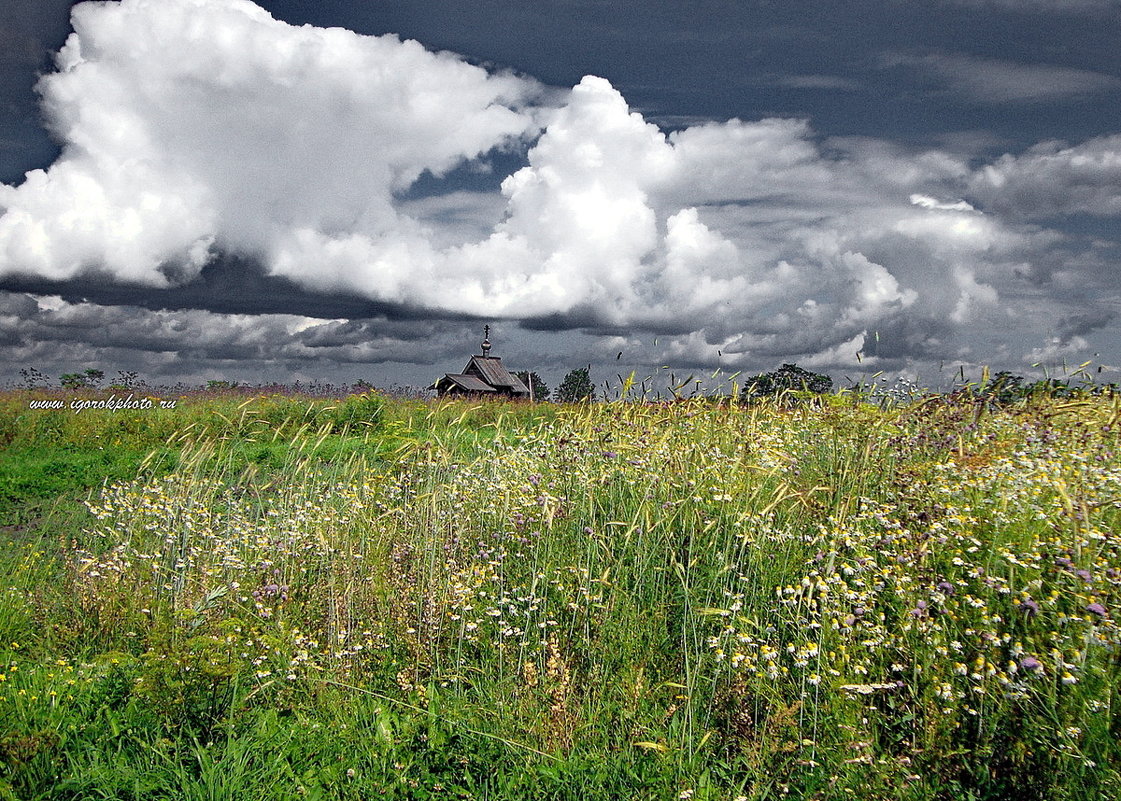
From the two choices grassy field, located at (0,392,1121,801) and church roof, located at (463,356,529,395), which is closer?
grassy field, located at (0,392,1121,801)

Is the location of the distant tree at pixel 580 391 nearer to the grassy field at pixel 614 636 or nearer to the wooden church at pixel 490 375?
the grassy field at pixel 614 636

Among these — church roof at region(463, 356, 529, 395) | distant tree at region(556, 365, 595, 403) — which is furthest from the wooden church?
distant tree at region(556, 365, 595, 403)

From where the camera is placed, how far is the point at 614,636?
412 centimetres

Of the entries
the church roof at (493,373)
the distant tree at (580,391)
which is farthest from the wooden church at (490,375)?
the distant tree at (580,391)

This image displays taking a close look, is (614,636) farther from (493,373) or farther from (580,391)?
(493,373)

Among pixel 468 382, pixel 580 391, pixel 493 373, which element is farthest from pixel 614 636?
pixel 493 373

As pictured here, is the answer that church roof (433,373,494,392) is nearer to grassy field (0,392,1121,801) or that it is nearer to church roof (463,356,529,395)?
church roof (463,356,529,395)


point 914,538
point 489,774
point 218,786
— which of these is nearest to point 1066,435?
point 914,538

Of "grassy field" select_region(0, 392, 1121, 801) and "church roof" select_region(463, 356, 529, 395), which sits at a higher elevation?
"church roof" select_region(463, 356, 529, 395)

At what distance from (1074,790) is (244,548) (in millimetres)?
5739

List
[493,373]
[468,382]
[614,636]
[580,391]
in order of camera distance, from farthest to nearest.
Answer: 1. [493,373]
2. [468,382]
3. [580,391]
4. [614,636]

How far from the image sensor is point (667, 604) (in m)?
4.39

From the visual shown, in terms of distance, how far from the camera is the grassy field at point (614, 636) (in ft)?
10.1

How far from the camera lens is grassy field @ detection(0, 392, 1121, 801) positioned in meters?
3.07
